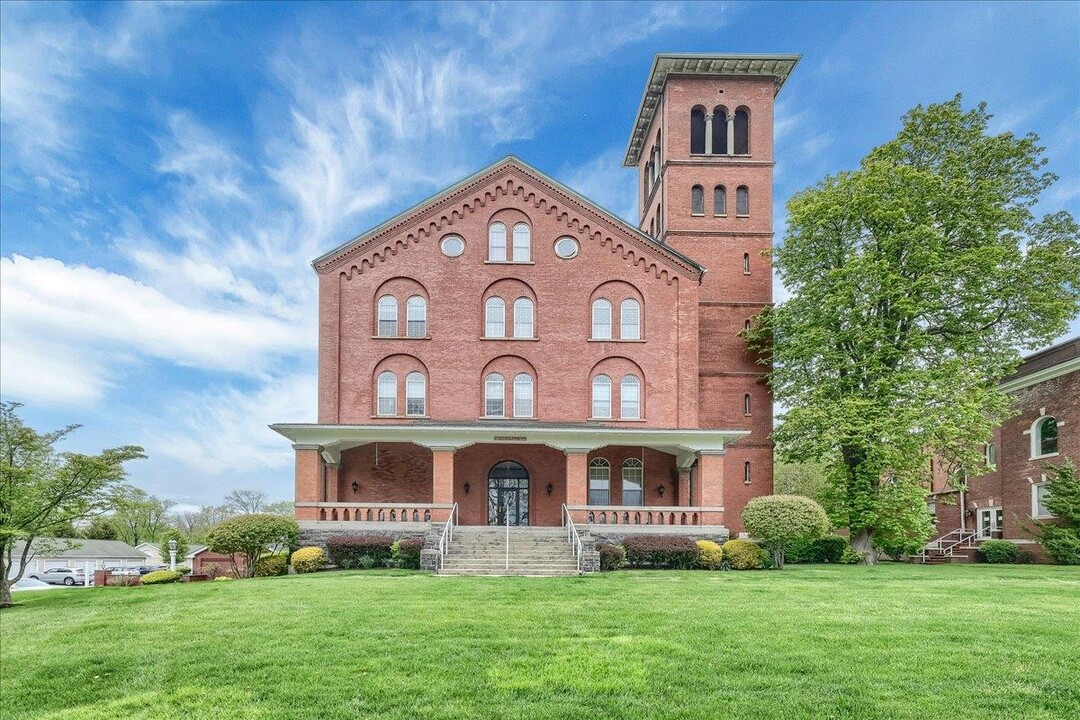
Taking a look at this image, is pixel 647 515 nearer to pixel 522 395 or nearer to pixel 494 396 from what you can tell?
pixel 522 395

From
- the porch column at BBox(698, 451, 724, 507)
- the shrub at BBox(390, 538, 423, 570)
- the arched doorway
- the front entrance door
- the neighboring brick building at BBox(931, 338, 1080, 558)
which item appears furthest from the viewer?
the front entrance door

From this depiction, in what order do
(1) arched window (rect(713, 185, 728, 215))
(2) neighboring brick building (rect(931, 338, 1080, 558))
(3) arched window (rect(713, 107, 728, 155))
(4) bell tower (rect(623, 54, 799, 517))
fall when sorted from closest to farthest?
(2) neighboring brick building (rect(931, 338, 1080, 558)), (4) bell tower (rect(623, 54, 799, 517)), (1) arched window (rect(713, 185, 728, 215)), (3) arched window (rect(713, 107, 728, 155))

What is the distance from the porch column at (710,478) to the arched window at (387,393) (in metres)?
12.2

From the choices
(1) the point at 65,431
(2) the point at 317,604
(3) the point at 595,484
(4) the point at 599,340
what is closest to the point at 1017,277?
(4) the point at 599,340

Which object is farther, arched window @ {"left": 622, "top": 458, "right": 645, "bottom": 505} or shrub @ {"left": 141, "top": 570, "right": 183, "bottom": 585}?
arched window @ {"left": 622, "top": 458, "right": 645, "bottom": 505}

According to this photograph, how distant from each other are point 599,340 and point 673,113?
12.2 meters

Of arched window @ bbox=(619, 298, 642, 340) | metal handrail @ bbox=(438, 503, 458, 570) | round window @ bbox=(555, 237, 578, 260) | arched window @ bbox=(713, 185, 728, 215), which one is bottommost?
metal handrail @ bbox=(438, 503, 458, 570)

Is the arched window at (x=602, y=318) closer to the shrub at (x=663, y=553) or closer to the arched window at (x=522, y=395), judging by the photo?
the arched window at (x=522, y=395)

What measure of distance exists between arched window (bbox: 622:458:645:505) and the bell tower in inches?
158

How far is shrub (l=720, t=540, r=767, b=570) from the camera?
24.7m

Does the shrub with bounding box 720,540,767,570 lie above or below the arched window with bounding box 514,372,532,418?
below

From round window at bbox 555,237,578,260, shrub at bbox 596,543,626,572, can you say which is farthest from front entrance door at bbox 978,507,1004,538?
round window at bbox 555,237,578,260

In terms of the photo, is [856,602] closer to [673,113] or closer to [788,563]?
[788,563]

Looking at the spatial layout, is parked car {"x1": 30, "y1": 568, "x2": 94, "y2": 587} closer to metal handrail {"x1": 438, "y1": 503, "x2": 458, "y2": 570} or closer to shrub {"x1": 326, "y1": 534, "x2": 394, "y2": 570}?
shrub {"x1": 326, "y1": 534, "x2": 394, "y2": 570}
